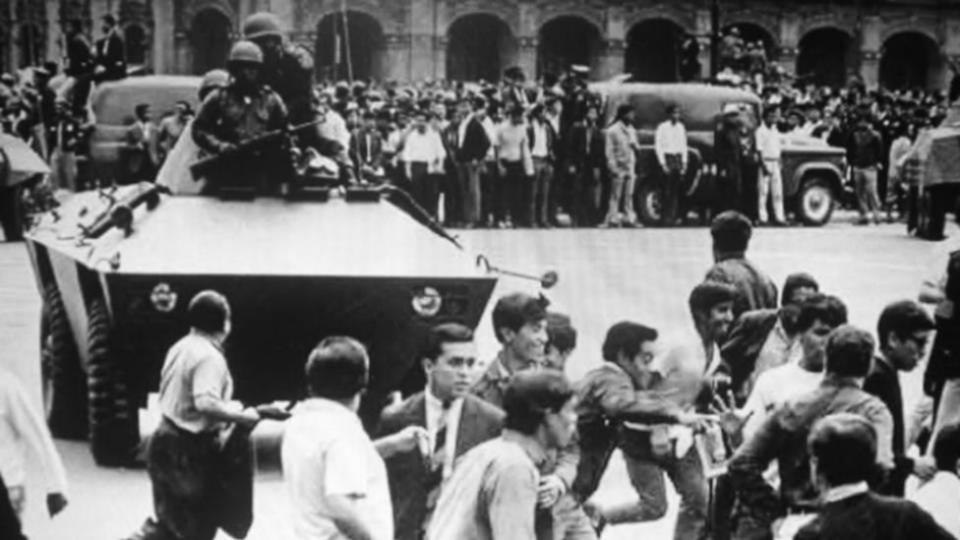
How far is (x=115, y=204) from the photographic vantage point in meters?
11.1

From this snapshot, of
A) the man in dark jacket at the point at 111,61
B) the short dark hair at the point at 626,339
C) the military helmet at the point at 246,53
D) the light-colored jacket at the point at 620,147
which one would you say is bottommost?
the short dark hair at the point at 626,339

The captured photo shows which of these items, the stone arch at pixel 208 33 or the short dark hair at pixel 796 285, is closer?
the short dark hair at pixel 796 285

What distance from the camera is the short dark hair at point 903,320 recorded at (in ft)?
24.3

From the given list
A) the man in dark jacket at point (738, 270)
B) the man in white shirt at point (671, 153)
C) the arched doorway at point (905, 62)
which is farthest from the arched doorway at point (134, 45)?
the man in dark jacket at point (738, 270)

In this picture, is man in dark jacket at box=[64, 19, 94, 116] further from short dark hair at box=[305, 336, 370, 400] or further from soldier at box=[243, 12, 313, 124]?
short dark hair at box=[305, 336, 370, 400]

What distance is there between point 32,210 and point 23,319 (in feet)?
29.8

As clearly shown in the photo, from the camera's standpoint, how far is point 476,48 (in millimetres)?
48875

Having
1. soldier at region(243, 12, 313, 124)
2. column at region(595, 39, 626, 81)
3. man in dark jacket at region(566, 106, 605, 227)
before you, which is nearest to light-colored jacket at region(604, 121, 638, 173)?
man in dark jacket at region(566, 106, 605, 227)

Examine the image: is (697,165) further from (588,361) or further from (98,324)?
(98,324)

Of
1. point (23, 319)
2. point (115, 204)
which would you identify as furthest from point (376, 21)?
point (115, 204)

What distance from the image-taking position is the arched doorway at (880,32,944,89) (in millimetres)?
51219

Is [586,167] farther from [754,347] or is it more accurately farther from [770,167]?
[754,347]

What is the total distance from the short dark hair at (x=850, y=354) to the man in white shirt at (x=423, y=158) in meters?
19.3

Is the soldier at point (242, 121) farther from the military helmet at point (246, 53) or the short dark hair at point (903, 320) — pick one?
the short dark hair at point (903, 320)
